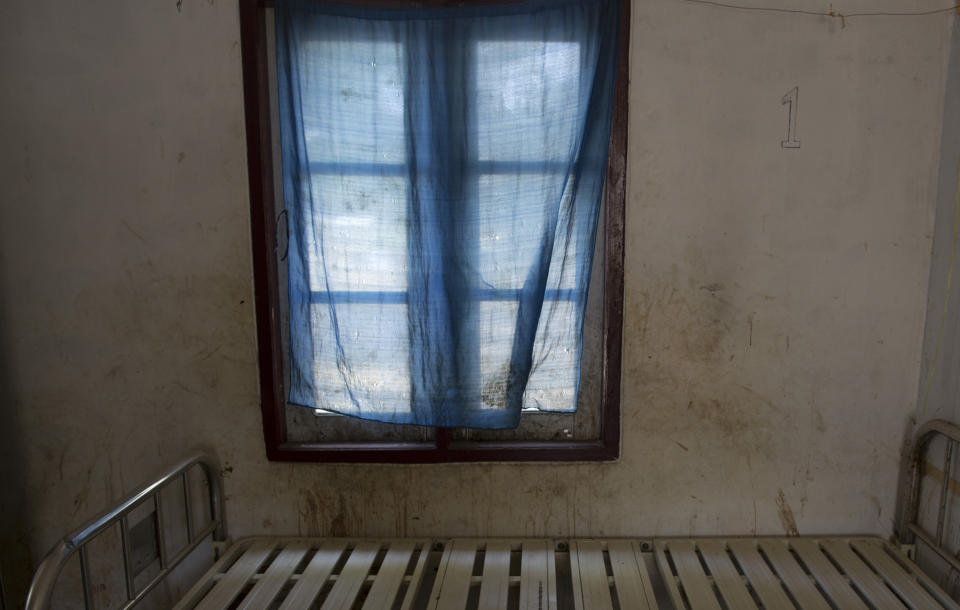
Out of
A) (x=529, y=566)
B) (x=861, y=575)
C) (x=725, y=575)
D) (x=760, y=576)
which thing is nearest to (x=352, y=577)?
(x=529, y=566)

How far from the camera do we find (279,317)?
211 centimetres

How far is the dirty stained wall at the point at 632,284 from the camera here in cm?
194

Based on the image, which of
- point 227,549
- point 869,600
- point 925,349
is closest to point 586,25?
point 925,349

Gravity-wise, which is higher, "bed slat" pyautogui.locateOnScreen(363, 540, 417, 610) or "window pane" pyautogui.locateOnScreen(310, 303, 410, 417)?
"window pane" pyautogui.locateOnScreen(310, 303, 410, 417)

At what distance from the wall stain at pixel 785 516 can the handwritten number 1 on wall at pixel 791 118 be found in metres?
1.35

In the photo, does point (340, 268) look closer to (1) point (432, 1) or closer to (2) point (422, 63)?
(2) point (422, 63)

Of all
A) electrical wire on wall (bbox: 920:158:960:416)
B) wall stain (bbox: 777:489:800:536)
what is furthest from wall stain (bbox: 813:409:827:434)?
electrical wire on wall (bbox: 920:158:960:416)

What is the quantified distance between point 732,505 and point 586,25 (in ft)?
6.24

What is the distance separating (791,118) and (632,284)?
0.83m

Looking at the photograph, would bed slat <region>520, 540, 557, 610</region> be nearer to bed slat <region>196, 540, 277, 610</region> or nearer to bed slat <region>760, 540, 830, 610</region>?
bed slat <region>760, 540, 830, 610</region>

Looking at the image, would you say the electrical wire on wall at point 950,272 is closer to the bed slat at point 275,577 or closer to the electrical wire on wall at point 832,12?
the electrical wire on wall at point 832,12

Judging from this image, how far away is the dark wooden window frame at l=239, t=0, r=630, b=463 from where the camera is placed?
76.7 inches

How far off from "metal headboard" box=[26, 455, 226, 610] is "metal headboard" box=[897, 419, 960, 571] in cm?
264

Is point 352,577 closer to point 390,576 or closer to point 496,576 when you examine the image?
point 390,576
